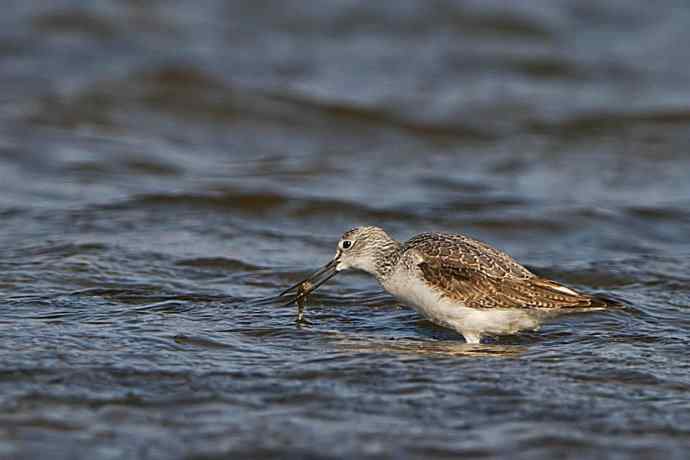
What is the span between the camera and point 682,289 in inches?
343

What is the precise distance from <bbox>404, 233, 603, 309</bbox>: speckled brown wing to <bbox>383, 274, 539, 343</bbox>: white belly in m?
0.05

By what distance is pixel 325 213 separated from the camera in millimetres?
10891

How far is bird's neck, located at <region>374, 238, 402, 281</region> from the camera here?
780 centimetres

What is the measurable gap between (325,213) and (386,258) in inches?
120

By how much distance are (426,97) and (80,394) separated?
9.87m

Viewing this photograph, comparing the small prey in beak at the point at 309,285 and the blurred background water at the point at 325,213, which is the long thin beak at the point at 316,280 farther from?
the blurred background water at the point at 325,213

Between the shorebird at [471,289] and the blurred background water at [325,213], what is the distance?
0.20 m

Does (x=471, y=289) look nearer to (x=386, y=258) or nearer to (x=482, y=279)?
(x=482, y=279)

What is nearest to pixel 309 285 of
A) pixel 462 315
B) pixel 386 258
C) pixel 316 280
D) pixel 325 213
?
pixel 316 280

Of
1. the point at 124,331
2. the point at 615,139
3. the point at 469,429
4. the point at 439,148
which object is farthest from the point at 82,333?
the point at 615,139

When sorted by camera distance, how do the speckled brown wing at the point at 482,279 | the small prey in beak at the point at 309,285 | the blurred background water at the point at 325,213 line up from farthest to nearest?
the small prey in beak at the point at 309,285
the speckled brown wing at the point at 482,279
the blurred background water at the point at 325,213

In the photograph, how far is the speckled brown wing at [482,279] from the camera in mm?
7316

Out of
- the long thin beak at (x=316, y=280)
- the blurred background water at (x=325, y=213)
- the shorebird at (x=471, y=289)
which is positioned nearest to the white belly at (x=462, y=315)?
the shorebird at (x=471, y=289)

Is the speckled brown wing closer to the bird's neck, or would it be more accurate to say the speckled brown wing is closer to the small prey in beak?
the bird's neck
